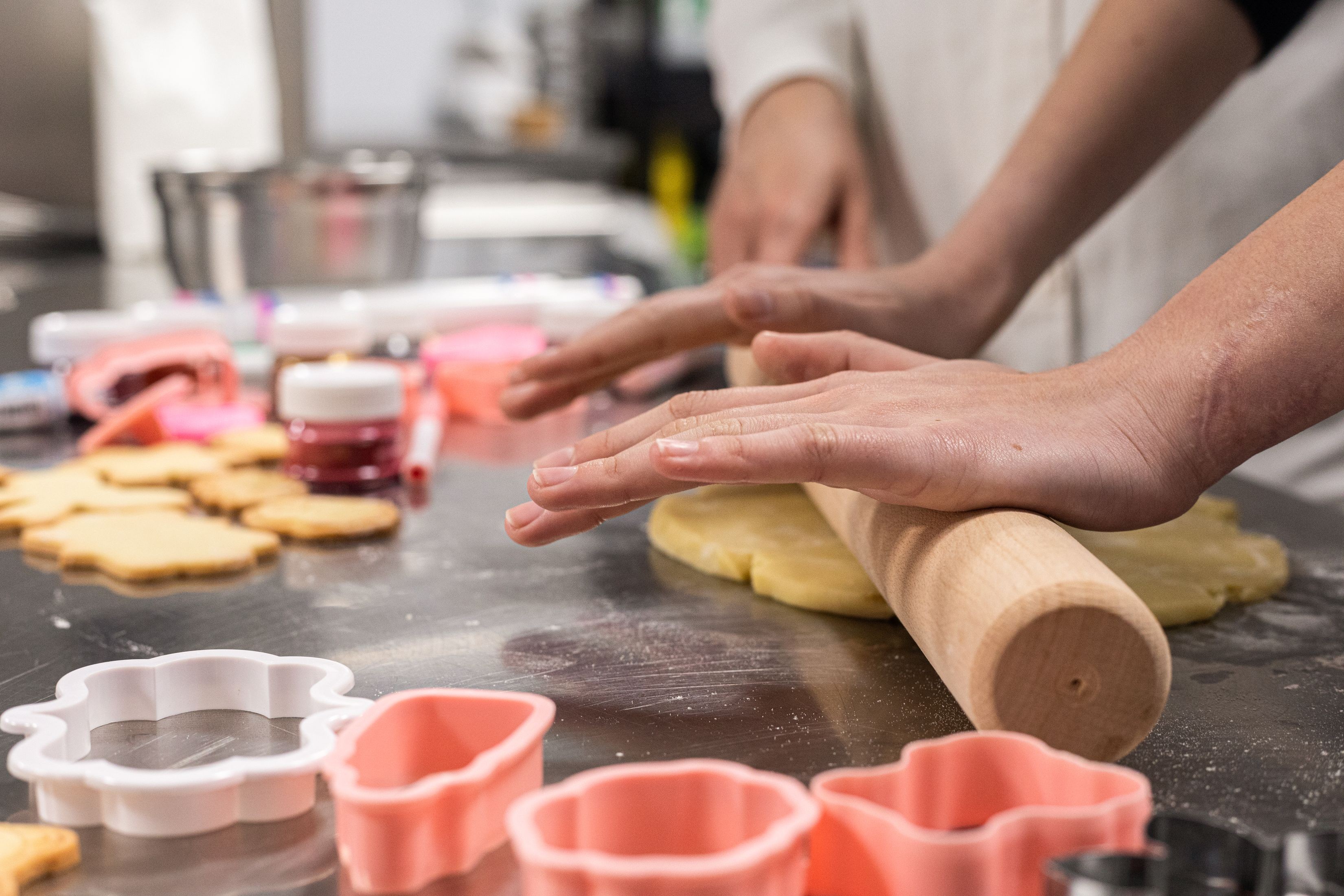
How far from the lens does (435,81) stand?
5.44 m

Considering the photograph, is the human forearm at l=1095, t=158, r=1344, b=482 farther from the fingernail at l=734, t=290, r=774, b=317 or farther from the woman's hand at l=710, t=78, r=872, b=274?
the woman's hand at l=710, t=78, r=872, b=274

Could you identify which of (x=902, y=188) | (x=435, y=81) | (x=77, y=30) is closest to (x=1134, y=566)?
(x=902, y=188)

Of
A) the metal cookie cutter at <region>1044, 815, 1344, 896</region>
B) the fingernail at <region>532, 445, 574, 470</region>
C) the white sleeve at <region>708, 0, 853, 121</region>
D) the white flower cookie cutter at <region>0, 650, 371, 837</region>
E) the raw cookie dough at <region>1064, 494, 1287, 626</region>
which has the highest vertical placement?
the white sleeve at <region>708, 0, 853, 121</region>

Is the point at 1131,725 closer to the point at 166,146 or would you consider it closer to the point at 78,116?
the point at 166,146

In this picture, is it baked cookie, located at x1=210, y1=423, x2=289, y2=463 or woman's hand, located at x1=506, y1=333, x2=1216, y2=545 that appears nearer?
woman's hand, located at x1=506, y1=333, x2=1216, y2=545

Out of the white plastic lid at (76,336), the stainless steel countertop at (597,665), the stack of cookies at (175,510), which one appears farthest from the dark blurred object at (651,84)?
the stainless steel countertop at (597,665)

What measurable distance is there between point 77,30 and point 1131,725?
3.05 m

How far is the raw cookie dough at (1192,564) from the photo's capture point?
87cm

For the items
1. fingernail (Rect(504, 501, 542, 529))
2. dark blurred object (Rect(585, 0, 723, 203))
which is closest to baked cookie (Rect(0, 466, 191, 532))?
fingernail (Rect(504, 501, 542, 529))

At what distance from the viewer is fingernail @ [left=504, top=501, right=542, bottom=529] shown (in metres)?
0.85

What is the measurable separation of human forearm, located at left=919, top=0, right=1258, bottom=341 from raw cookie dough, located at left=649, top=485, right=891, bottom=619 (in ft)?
1.07

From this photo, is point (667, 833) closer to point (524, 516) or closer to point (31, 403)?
point (524, 516)

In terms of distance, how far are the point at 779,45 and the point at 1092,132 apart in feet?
2.60

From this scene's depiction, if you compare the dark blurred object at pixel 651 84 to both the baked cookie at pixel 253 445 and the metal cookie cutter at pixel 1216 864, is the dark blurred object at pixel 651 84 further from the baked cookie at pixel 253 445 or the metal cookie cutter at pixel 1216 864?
the metal cookie cutter at pixel 1216 864
